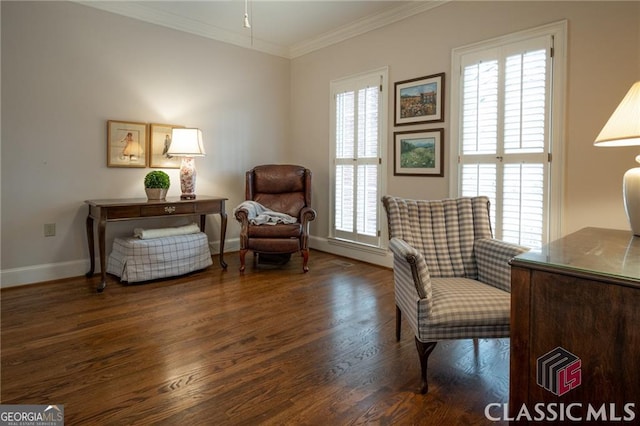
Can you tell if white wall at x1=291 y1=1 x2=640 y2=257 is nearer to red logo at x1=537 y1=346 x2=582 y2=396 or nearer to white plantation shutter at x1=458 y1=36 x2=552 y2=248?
white plantation shutter at x1=458 y1=36 x2=552 y2=248

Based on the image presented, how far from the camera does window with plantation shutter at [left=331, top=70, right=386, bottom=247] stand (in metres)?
4.21

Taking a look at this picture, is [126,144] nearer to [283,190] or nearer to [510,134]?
[283,190]

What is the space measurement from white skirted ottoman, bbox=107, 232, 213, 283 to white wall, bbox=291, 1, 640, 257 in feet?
7.10

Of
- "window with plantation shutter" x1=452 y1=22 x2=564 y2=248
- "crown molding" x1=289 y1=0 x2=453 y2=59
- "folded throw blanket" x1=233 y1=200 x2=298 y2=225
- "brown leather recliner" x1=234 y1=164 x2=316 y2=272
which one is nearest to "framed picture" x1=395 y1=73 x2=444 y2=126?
A: "window with plantation shutter" x1=452 y1=22 x2=564 y2=248

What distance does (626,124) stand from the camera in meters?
1.56

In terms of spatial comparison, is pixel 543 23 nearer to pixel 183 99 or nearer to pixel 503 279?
pixel 503 279

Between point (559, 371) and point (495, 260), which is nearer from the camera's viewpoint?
point (559, 371)

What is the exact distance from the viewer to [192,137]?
12.9 ft

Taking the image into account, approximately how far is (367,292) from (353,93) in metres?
2.36

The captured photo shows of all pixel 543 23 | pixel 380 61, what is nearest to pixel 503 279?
pixel 543 23

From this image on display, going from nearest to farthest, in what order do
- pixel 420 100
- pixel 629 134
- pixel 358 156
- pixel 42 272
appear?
pixel 629 134 → pixel 42 272 → pixel 420 100 → pixel 358 156

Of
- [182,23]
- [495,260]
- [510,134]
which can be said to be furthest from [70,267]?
[510,134]

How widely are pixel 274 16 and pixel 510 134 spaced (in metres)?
2.72

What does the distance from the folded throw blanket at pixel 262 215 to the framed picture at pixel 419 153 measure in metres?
1.29
